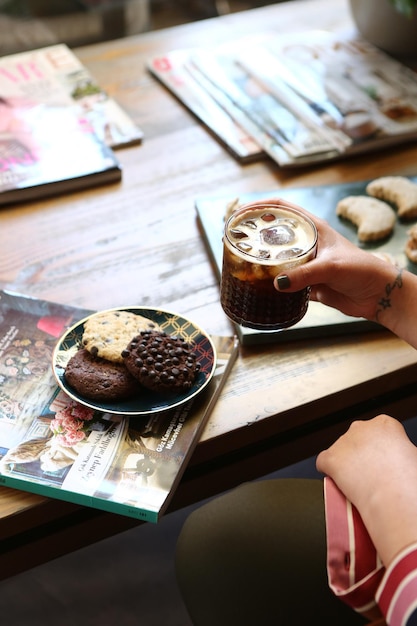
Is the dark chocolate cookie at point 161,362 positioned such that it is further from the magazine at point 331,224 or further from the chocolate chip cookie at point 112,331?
the magazine at point 331,224

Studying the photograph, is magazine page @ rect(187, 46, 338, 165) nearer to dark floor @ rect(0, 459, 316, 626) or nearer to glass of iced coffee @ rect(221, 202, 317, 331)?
glass of iced coffee @ rect(221, 202, 317, 331)

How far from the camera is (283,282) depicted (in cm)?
90

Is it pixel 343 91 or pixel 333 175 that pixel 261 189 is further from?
pixel 343 91

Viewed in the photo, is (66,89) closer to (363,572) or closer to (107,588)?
(107,588)

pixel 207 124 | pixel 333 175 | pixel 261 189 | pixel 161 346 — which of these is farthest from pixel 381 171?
pixel 161 346

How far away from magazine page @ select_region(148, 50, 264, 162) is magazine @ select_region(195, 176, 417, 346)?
0.60 ft

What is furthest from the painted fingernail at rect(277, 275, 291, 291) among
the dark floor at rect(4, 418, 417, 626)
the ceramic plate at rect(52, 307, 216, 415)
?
the dark floor at rect(4, 418, 417, 626)

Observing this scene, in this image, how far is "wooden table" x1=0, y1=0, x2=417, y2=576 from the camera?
96 centimetres

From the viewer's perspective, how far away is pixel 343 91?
168 cm

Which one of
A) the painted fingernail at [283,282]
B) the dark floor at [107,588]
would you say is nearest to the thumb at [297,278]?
the painted fingernail at [283,282]

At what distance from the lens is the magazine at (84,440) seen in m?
0.84

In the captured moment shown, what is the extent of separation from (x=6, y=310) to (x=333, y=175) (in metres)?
0.76

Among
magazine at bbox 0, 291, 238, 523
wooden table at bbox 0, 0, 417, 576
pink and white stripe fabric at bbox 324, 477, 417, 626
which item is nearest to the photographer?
pink and white stripe fabric at bbox 324, 477, 417, 626

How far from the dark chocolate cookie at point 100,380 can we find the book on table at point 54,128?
0.54 metres
